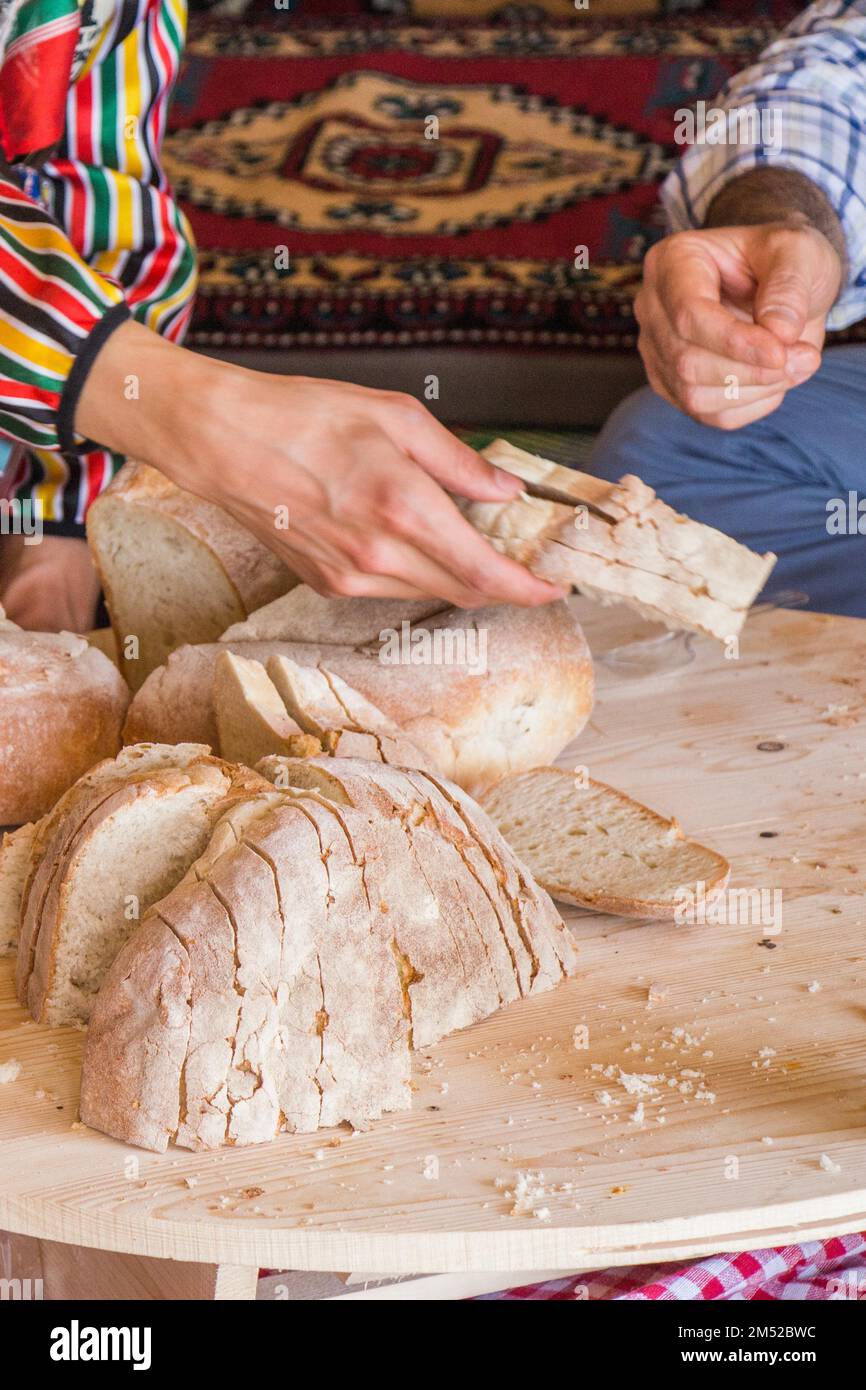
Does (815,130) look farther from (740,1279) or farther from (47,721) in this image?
(740,1279)

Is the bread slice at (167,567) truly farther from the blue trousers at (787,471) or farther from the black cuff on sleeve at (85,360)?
the blue trousers at (787,471)

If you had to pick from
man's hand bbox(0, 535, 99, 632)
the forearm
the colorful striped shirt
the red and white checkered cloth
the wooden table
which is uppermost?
the colorful striped shirt

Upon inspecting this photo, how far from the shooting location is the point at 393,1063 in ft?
3.53

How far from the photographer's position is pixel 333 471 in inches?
53.4

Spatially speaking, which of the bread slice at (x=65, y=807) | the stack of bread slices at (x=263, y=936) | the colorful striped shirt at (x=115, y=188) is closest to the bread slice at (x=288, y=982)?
the stack of bread slices at (x=263, y=936)

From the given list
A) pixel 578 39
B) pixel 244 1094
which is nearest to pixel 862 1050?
pixel 244 1094

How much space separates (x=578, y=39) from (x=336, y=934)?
4469 millimetres

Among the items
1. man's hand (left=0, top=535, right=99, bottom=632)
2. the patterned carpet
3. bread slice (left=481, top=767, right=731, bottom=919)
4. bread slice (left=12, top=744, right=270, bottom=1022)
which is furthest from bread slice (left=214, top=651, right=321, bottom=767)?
the patterned carpet

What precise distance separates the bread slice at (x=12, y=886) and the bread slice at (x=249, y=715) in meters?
0.22

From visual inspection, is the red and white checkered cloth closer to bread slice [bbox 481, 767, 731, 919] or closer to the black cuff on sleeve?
bread slice [bbox 481, 767, 731, 919]

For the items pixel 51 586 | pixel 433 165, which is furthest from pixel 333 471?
pixel 433 165

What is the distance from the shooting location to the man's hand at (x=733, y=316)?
169cm

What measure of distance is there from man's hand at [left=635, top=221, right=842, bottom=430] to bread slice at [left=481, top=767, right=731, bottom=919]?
1.79ft

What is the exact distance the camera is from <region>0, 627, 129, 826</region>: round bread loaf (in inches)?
57.8
